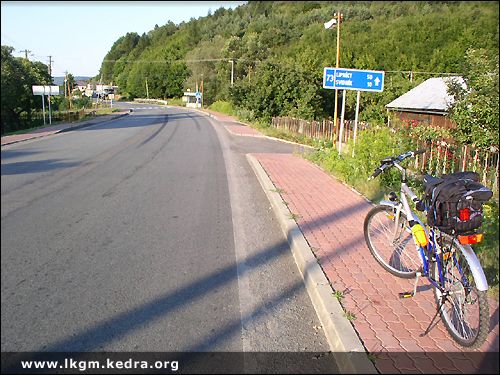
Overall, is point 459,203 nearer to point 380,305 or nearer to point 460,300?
point 460,300

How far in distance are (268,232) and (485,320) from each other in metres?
3.40

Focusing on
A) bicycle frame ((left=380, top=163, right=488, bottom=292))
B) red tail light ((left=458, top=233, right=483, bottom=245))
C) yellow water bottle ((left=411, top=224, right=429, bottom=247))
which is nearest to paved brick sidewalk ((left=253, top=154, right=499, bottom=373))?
bicycle frame ((left=380, top=163, right=488, bottom=292))

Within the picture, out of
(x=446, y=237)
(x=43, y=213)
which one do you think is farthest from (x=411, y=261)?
(x=43, y=213)

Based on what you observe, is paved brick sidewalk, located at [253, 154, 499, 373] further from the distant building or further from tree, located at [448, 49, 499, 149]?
Answer: the distant building

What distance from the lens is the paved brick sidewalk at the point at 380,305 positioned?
280 centimetres

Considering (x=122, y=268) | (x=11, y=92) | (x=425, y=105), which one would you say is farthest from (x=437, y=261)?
(x=425, y=105)

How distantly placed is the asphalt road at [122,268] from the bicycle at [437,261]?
972mm

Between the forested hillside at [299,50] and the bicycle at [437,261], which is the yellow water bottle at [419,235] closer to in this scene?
the bicycle at [437,261]

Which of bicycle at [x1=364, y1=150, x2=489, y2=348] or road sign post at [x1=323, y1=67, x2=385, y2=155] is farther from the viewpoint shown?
road sign post at [x1=323, y1=67, x2=385, y2=155]

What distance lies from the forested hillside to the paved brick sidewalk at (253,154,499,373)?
79.4 inches

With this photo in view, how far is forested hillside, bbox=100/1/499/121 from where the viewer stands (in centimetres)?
308

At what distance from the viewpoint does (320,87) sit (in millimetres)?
30031

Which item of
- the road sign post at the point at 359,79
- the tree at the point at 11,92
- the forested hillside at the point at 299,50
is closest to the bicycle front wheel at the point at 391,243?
the forested hillside at the point at 299,50

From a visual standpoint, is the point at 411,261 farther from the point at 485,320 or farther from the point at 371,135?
the point at 371,135
